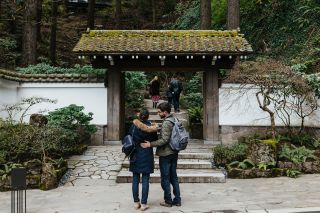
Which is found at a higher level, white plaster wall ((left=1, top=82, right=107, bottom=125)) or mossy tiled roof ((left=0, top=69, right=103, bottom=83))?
mossy tiled roof ((left=0, top=69, right=103, bottom=83))

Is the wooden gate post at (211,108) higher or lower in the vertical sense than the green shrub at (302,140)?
higher

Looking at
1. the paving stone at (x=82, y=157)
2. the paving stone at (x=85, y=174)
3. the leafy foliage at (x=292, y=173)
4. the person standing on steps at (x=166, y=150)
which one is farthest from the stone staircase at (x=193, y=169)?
the person standing on steps at (x=166, y=150)

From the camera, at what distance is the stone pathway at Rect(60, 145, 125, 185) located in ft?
35.7

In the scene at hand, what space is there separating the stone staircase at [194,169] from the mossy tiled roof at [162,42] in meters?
3.47

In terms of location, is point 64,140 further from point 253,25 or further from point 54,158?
point 253,25

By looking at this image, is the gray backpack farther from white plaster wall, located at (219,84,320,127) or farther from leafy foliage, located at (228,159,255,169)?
white plaster wall, located at (219,84,320,127)

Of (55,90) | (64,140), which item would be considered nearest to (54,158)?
(64,140)

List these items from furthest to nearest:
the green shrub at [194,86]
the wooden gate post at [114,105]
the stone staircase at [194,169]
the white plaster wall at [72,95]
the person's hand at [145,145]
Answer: the green shrub at [194,86]
the white plaster wall at [72,95]
the wooden gate post at [114,105]
the stone staircase at [194,169]
the person's hand at [145,145]

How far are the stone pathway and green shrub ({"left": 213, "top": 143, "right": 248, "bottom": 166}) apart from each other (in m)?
3.01

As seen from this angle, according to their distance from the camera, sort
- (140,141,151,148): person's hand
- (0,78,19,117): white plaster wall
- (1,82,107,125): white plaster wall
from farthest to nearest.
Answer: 1. (1,82,107,125): white plaster wall
2. (0,78,19,117): white plaster wall
3. (140,141,151,148): person's hand

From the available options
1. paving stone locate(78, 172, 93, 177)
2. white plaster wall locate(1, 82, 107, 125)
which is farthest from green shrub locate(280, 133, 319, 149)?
white plaster wall locate(1, 82, 107, 125)

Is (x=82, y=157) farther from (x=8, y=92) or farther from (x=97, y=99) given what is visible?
(x=8, y=92)

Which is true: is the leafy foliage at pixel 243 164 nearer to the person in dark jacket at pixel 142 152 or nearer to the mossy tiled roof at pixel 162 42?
the person in dark jacket at pixel 142 152

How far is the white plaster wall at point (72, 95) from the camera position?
15.0 m
